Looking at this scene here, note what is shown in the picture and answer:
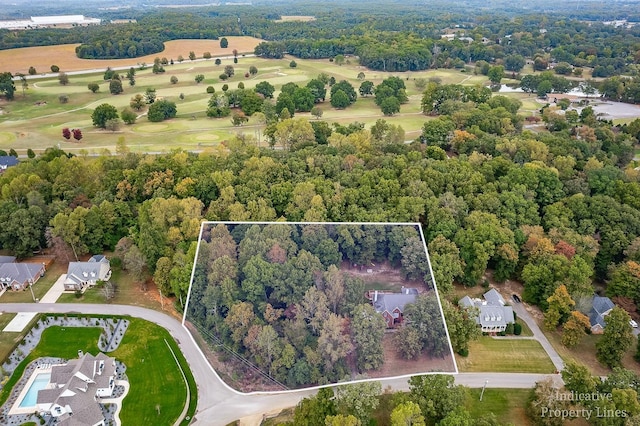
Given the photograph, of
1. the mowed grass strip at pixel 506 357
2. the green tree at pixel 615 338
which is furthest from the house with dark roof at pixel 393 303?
the green tree at pixel 615 338

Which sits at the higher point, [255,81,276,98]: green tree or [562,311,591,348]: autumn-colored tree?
[255,81,276,98]: green tree

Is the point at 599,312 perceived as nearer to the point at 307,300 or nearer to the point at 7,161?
the point at 307,300

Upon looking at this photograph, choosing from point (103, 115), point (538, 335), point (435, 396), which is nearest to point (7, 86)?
point (103, 115)

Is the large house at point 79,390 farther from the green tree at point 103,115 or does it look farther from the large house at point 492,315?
the green tree at point 103,115

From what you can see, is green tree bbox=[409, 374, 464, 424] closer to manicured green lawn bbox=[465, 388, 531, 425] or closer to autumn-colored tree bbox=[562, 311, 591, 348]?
manicured green lawn bbox=[465, 388, 531, 425]

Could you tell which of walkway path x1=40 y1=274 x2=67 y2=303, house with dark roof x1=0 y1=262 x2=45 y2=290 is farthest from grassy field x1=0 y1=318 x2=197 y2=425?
house with dark roof x1=0 y1=262 x2=45 y2=290
